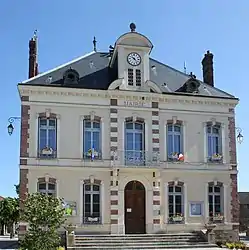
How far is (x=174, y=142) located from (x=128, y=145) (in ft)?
7.76

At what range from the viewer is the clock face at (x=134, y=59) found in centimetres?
2373

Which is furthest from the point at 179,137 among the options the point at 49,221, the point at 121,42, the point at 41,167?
the point at 49,221

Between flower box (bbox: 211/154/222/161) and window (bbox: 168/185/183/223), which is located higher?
flower box (bbox: 211/154/222/161)

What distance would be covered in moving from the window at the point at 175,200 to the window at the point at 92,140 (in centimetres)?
389

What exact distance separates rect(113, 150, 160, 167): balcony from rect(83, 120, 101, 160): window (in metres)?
0.91

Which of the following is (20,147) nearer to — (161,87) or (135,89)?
(135,89)

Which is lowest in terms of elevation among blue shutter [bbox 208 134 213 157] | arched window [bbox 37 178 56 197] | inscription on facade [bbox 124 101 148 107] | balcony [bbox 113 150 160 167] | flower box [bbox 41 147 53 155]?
arched window [bbox 37 178 56 197]

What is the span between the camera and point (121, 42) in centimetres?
2361

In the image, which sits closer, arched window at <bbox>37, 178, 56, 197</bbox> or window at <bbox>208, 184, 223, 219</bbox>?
arched window at <bbox>37, 178, 56, 197</bbox>

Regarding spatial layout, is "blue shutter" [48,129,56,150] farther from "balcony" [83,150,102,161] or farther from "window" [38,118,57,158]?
"balcony" [83,150,102,161]

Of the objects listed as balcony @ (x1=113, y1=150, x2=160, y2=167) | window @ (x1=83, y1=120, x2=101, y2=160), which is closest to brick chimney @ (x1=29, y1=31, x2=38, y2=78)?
window @ (x1=83, y1=120, x2=101, y2=160)

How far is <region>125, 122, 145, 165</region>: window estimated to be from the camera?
22672 mm

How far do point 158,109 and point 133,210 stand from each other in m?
4.98

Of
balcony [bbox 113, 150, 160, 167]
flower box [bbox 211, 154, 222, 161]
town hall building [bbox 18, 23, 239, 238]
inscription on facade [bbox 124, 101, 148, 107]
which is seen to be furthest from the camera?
flower box [bbox 211, 154, 222, 161]
